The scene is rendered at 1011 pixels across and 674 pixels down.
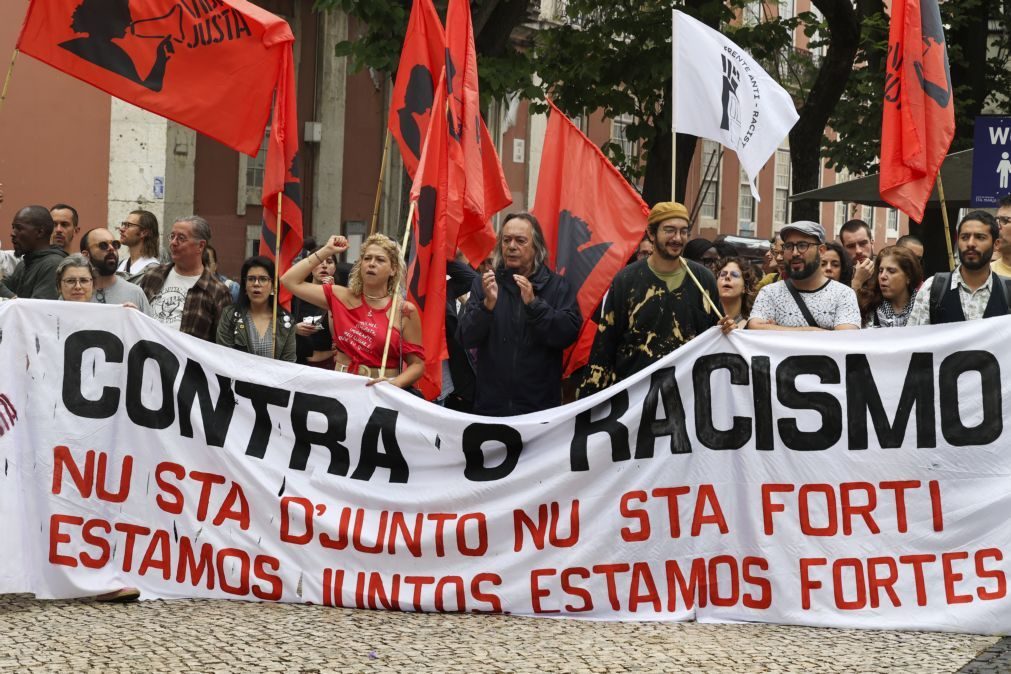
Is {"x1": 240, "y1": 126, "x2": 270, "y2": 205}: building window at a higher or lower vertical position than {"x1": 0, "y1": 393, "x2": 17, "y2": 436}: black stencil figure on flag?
higher

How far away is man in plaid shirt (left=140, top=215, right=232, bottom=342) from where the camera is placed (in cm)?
870

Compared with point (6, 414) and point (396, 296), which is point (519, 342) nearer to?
point (396, 296)

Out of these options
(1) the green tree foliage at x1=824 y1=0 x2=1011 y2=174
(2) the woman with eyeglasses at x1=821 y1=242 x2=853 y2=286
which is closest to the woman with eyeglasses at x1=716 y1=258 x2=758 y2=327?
(2) the woman with eyeglasses at x1=821 y1=242 x2=853 y2=286

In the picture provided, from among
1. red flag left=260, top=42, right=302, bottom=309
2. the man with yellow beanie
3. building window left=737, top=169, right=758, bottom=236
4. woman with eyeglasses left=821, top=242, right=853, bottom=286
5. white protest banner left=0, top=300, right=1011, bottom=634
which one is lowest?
white protest banner left=0, top=300, right=1011, bottom=634

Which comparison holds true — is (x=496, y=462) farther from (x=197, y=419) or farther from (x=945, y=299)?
(x=945, y=299)

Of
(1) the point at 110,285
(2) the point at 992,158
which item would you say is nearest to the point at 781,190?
(2) the point at 992,158

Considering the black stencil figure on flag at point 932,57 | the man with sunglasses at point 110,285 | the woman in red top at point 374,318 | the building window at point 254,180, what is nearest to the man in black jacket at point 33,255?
the man with sunglasses at point 110,285

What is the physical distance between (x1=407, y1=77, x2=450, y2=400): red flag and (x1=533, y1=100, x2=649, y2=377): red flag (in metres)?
1.12

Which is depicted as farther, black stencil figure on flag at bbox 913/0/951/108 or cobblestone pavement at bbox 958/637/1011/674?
black stencil figure on flag at bbox 913/0/951/108

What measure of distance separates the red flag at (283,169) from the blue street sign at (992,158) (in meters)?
5.19

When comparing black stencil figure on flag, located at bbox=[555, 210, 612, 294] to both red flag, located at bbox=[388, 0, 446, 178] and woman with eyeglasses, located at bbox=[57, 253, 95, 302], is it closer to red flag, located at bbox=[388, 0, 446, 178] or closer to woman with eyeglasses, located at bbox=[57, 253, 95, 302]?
red flag, located at bbox=[388, 0, 446, 178]

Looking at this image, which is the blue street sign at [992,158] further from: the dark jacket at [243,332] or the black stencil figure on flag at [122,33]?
the black stencil figure on flag at [122,33]

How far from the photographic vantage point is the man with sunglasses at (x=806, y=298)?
796cm

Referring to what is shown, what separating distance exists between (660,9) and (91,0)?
10116 millimetres
